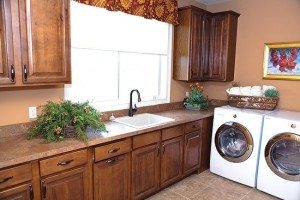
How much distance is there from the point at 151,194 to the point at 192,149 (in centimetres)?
85

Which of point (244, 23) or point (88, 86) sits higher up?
point (244, 23)

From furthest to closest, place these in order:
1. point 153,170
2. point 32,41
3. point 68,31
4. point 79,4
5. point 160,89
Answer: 1. point 160,89
2. point 153,170
3. point 79,4
4. point 68,31
5. point 32,41

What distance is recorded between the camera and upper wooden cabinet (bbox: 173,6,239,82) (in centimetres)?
334

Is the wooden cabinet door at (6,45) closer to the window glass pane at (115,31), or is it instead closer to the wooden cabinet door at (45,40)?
the wooden cabinet door at (45,40)

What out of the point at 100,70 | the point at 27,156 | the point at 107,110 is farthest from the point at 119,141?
the point at 100,70

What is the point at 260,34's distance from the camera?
3400 millimetres

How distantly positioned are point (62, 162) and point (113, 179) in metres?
0.60

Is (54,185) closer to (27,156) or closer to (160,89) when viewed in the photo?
(27,156)

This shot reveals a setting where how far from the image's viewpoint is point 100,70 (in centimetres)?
278

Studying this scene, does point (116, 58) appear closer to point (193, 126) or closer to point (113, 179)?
point (193, 126)

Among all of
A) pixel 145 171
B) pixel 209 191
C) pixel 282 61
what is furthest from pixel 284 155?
pixel 145 171

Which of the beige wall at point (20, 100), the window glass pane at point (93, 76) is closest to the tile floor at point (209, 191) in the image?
the window glass pane at point (93, 76)

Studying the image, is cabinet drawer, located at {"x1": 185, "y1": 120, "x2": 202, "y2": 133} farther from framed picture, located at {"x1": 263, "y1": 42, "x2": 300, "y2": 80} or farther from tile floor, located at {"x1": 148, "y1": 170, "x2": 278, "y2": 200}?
framed picture, located at {"x1": 263, "y1": 42, "x2": 300, "y2": 80}

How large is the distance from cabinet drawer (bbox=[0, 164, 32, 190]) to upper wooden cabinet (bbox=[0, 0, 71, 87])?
63cm
